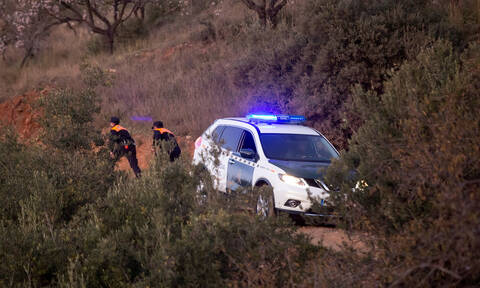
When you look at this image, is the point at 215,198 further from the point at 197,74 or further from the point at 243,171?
the point at 197,74

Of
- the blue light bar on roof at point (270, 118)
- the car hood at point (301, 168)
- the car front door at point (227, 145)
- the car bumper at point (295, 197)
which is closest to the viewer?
the car bumper at point (295, 197)

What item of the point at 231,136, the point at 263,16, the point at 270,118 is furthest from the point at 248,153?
the point at 263,16

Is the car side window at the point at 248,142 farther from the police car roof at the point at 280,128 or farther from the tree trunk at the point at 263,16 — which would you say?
the tree trunk at the point at 263,16

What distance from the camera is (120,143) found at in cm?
1176

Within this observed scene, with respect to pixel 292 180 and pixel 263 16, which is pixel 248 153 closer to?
pixel 292 180

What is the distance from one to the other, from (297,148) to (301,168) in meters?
1.00

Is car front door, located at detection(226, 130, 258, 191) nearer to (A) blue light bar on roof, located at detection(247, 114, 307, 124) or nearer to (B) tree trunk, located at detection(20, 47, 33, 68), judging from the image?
(A) blue light bar on roof, located at detection(247, 114, 307, 124)

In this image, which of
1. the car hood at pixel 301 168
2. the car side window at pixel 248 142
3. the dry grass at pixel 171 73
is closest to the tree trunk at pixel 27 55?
the dry grass at pixel 171 73

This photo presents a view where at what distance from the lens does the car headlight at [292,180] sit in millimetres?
9406

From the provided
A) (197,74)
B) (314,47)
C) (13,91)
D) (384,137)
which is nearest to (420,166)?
(384,137)

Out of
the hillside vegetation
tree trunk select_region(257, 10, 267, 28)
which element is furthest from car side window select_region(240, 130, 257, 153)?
tree trunk select_region(257, 10, 267, 28)

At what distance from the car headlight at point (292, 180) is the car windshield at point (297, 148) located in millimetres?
687

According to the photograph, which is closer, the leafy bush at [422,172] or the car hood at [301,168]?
the leafy bush at [422,172]

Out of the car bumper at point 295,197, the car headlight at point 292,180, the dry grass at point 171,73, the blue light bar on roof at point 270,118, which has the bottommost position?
the car bumper at point 295,197
